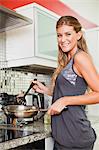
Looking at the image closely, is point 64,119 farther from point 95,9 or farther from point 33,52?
point 95,9

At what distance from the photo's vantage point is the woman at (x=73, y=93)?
1.27 meters

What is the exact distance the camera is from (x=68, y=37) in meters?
1.39

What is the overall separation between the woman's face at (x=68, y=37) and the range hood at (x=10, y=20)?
41cm

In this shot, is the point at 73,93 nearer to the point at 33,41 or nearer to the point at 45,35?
the point at 33,41

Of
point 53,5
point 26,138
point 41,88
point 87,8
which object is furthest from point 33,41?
point 87,8

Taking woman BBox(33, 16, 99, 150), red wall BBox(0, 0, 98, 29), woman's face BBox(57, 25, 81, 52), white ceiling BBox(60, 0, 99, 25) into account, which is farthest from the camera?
white ceiling BBox(60, 0, 99, 25)

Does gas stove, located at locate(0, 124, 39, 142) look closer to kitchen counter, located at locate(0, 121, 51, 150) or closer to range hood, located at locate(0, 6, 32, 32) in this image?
kitchen counter, located at locate(0, 121, 51, 150)

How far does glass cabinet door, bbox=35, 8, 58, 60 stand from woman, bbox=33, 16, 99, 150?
56 centimetres

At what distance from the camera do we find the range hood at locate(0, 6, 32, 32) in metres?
1.59

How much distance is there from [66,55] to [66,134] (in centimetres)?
52

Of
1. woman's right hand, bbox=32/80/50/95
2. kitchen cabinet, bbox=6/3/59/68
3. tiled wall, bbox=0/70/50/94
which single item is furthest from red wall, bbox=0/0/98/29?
woman's right hand, bbox=32/80/50/95

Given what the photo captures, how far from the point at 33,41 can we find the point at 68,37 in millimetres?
587

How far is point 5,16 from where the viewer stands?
1683 mm

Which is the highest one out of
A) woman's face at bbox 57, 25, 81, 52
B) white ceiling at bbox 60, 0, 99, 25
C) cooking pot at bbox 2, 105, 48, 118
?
white ceiling at bbox 60, 0, 99, 25
